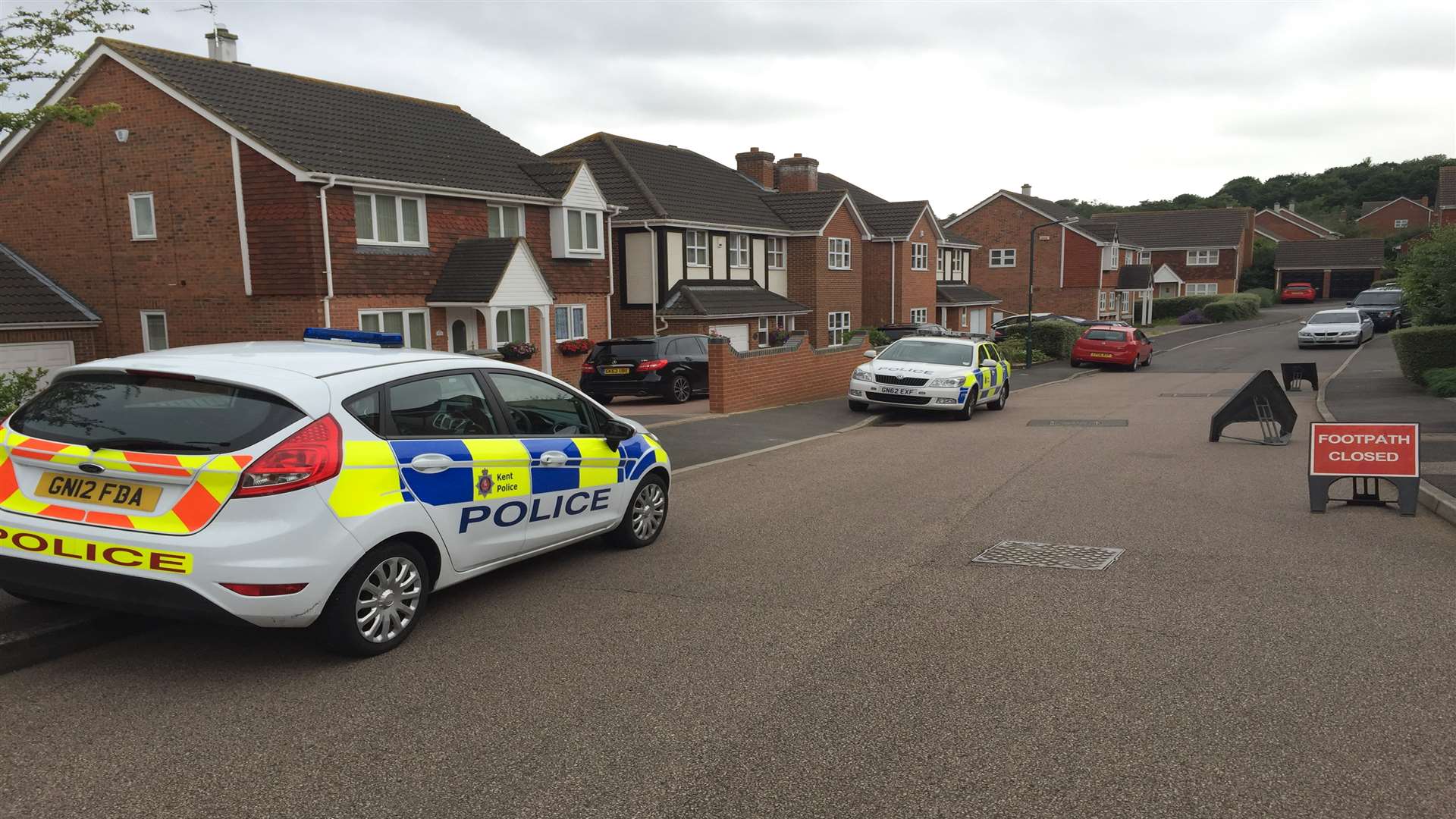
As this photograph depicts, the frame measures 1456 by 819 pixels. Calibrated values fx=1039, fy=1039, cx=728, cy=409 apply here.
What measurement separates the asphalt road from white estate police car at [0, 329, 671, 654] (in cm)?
42

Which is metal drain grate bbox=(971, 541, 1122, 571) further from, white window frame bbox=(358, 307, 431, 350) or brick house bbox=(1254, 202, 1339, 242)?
brick house bbox=(1254, 202, 1339, 242)

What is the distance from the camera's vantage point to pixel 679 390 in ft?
71.5

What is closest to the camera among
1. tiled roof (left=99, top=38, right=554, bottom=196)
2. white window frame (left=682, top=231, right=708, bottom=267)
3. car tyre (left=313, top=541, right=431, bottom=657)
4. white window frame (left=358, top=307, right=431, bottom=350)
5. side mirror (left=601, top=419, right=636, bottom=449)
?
car tyre (left=313, top=541, right=431, bottom=657)

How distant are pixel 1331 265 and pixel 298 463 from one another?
91629mm

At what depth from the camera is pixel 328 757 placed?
13.5 ft

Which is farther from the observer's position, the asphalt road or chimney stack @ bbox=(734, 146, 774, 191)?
chimney stack @ bbox=(734, 146, 774, 191)

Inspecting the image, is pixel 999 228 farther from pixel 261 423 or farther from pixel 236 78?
pixel 261 423

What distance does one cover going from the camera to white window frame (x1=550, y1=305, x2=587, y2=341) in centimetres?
2641

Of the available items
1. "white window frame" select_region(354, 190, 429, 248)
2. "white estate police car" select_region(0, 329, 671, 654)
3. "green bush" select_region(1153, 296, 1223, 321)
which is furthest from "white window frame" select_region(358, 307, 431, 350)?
"green bush" select_region(1153, 296, 1223, 321)

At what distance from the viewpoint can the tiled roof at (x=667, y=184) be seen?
31969 mm

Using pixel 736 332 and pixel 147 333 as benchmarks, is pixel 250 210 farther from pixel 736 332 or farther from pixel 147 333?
pixel 736 332

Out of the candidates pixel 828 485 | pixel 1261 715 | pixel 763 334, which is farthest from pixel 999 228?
pixel 1261 715

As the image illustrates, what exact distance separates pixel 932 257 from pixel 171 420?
43.2 m

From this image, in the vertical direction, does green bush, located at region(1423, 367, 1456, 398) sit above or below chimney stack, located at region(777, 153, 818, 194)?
below
